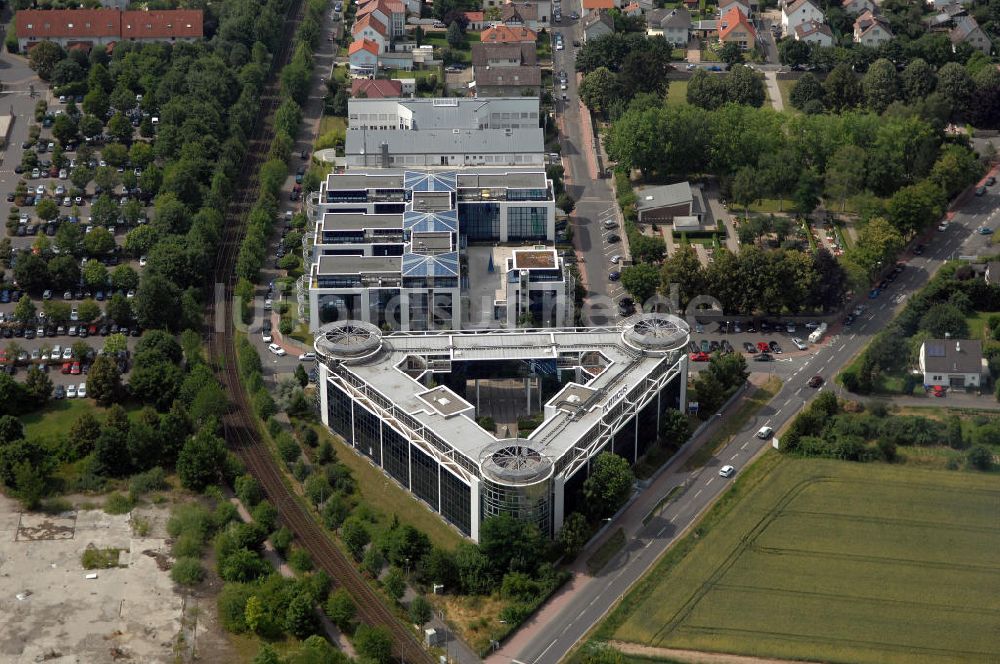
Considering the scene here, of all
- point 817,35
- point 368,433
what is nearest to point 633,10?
point 817,35

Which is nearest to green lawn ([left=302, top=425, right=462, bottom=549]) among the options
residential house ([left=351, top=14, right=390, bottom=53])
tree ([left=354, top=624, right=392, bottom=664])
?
tree ([left=354, top=624, right=392, bottom=664])

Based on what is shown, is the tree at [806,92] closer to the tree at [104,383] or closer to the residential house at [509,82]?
the residential house at [509,82]

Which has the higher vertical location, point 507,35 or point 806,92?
point 507,35

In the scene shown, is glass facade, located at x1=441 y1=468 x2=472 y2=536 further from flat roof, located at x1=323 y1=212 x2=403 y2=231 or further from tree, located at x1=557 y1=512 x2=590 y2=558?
flat roof, located at x1=323 y1=212 x2=403 y2=231

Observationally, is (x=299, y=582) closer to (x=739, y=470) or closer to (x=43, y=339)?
(x=739, y=470)

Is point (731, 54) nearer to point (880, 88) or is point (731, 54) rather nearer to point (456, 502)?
point (880, 88)

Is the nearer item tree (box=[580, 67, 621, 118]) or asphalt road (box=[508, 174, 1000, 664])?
asphalt road (box=[508, 174, 1000, 664])
